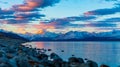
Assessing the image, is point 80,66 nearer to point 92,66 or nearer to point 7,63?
point 92,66

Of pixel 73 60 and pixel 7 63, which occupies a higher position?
pixel 7 63

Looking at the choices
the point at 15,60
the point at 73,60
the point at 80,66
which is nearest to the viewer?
the point at 15,60

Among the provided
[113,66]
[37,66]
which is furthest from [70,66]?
[113,66]

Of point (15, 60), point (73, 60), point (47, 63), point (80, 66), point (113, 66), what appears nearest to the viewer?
point (15, 60)

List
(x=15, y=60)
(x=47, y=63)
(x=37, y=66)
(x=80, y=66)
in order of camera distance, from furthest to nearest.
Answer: (x=47, y=63) → (x=80, y=66) → (x=37, y=66) → (x=15, y=60)

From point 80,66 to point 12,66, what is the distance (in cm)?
1199

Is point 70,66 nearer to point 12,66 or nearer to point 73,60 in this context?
point 73,60

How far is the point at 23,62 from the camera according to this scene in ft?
80.7

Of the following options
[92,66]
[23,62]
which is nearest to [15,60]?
[23,62]

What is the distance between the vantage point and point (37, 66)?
27719 mm

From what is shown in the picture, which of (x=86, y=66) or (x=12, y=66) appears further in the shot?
(x=86, y=66)

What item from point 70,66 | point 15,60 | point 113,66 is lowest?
point 113,66

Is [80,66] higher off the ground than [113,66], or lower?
higher

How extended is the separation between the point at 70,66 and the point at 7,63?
13656 mm
